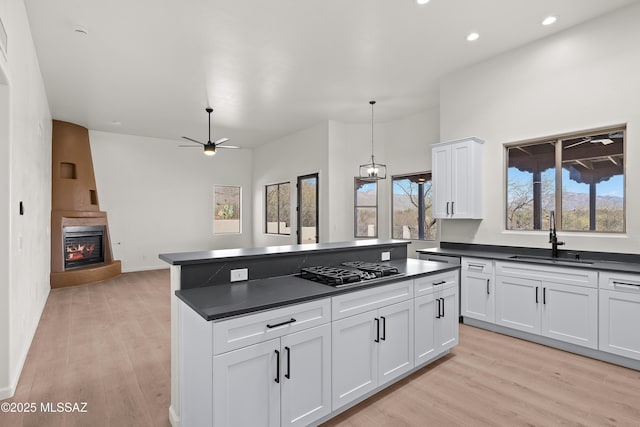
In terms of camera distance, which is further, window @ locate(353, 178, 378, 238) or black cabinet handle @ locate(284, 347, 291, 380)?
window @ locate(353, 178, 378, 238)

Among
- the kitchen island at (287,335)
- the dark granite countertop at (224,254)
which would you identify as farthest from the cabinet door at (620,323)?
the dark granite countertop at (224,254)

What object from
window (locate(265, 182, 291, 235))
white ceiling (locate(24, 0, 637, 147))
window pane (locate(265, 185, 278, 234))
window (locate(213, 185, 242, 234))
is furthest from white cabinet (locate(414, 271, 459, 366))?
window (locate(213, 185, 242, 234))

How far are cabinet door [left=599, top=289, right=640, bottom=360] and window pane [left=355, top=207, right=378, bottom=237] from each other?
14.1ft

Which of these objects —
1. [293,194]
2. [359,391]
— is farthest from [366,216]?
[359,391]

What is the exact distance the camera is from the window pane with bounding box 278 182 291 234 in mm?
8305

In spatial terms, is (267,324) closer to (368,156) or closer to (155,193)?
(368,156)

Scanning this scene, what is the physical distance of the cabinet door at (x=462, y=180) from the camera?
4.29 m

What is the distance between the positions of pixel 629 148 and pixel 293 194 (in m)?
6.01

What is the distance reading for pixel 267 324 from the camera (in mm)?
1749

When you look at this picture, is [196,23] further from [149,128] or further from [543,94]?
[149,128]

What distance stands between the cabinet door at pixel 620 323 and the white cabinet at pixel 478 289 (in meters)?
0.97

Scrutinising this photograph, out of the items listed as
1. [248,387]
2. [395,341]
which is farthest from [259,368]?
[395,341]

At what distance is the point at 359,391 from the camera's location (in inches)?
87.6

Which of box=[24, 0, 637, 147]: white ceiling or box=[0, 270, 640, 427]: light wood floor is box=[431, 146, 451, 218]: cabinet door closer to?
box=[24, 0, 637, 147]: white ceiling
